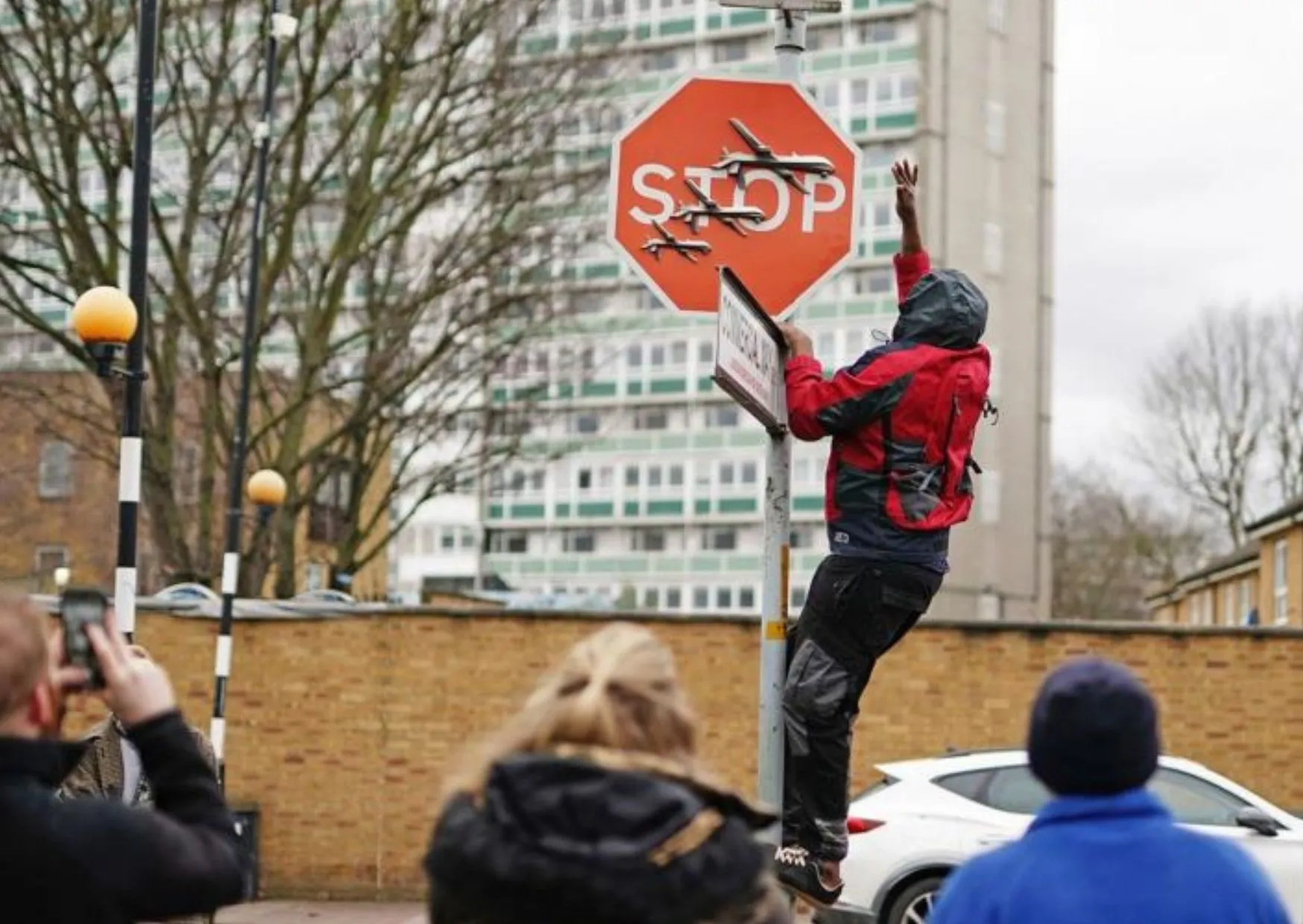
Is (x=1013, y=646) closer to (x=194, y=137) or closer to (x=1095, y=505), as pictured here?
(x=194, y=137)

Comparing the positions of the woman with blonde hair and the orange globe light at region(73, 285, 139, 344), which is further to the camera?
the orange globe light at region(73, 285, 139, 344)

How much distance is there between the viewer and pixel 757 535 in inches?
3231

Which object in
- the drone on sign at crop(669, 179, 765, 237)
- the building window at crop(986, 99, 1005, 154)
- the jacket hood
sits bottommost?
the jacket hood

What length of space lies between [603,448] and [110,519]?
33.3 m

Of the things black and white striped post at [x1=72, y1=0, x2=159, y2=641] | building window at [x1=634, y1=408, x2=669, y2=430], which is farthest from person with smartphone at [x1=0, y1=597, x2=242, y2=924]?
building window at [x1=634, y1=408, x2=669, y2=430]

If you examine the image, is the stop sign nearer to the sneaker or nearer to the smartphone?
the sneaker

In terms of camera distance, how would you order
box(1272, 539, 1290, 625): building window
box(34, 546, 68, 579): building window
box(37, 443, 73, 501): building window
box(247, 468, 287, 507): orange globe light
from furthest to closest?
box(34, 546, 68, 579): building window < box(37, 443, 73, 501): building window < box(1272, 539, 1290, 625): building window < box(247, 468, 287, 507): orange globe light

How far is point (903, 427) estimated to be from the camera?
5.00m

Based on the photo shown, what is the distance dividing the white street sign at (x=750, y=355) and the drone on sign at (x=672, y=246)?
470mm

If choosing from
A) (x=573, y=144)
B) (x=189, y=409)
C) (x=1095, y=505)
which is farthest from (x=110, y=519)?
(x=1095, y=505)

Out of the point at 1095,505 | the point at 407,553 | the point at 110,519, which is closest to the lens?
the point at 110,519

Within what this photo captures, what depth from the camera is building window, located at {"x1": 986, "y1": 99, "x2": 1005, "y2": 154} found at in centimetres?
7361

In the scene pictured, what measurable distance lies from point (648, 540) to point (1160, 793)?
7140 centimetres

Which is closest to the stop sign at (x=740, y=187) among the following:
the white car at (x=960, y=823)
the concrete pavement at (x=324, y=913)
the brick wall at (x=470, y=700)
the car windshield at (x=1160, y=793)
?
the white car at (x=960, y=823)
